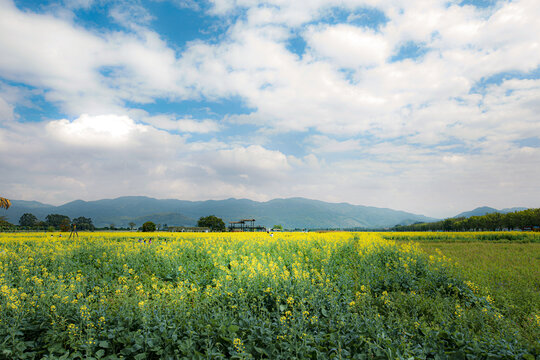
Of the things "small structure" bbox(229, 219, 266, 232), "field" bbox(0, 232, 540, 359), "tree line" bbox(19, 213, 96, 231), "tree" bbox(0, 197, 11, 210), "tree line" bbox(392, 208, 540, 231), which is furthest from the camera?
"tree line" bbox(392, 208, 540, 231)

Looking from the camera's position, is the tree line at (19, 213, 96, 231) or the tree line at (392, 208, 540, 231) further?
the tree line at (392, 208, 540, 231)

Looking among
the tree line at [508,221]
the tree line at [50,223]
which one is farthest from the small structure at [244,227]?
the tree line at [508,221]

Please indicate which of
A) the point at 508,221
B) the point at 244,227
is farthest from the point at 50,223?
the point at 508,221

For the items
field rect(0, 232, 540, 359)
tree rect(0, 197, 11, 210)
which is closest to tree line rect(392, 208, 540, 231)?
field rect(0, 232, 540, 359)

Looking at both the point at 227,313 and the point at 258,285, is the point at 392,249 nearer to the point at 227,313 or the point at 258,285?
the point at 258,285

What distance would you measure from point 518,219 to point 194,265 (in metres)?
99.5

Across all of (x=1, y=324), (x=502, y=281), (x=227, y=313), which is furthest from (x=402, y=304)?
(x=1, y=324)

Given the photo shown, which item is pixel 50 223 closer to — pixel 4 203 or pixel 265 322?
pixel 4 203

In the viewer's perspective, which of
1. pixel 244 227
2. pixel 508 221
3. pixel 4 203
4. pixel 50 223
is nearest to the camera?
pixel 4 203

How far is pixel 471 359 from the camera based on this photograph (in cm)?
439

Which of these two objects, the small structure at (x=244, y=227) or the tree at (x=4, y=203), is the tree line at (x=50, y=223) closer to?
the tree at (x=4, y=203)

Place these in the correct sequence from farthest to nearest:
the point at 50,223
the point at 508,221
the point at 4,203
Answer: the point at 50,223
the point at 508,221
the point at 4,203

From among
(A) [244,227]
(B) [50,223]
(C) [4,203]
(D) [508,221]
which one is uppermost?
(C) [4,203]

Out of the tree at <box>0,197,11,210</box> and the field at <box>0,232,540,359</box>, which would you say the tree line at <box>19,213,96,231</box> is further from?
the field at <box>0,232,540,359</box>
